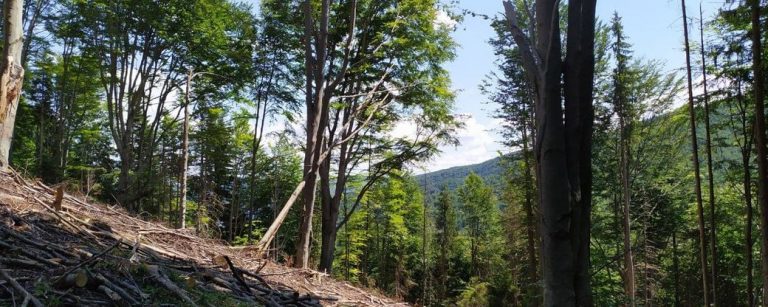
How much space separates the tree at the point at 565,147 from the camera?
2.80 m

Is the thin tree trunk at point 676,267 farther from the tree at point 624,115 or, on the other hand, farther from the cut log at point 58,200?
the cut log at point 58,200

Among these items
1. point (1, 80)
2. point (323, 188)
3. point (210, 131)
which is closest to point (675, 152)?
point (323, 188)

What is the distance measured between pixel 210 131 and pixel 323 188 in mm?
8537

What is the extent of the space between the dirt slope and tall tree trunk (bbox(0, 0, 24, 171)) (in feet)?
2.37

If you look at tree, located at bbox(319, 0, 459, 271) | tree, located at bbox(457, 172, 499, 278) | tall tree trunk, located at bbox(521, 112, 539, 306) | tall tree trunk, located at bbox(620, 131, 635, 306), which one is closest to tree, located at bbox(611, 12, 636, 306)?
tall tree trunk, located at bbox(620, 131, 635, 306)

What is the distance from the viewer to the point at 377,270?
124 ft

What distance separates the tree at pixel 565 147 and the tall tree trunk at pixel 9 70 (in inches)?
229

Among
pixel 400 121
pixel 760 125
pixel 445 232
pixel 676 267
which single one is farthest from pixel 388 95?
pixel 445 232

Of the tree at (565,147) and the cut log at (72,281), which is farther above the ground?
the tree at (565,147)

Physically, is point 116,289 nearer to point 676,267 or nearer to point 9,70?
point 9,70

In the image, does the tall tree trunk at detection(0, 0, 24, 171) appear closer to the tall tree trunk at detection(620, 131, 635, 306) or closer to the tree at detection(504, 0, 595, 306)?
the tree at detection(504, 0, 595, 306)

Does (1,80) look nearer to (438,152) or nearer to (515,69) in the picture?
(438,152)

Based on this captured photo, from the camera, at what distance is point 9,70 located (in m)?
5.75

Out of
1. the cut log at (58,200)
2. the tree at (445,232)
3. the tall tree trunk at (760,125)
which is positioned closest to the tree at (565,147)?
the cut log at (58,200)
